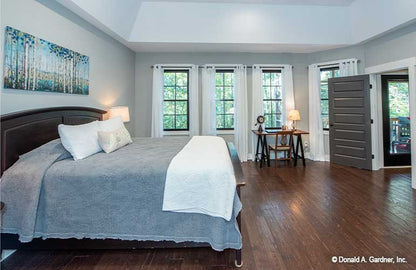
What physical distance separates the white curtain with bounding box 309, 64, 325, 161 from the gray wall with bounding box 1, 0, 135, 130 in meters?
4.34

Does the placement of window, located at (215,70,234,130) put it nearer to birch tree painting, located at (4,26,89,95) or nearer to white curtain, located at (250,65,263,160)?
white curtain, located at (250,65,263,160)

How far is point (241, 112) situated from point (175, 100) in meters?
1.66

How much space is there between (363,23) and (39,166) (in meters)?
5.64

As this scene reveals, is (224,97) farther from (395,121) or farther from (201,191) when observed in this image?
(201,191)

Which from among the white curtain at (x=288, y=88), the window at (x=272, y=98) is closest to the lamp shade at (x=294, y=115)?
the white curtain at (x=288, y=88)

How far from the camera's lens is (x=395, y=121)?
445 centimetres

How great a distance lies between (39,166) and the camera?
1.69 m

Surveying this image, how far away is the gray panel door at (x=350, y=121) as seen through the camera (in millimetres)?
4262

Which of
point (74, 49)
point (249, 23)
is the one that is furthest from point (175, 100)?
point (74, 49)

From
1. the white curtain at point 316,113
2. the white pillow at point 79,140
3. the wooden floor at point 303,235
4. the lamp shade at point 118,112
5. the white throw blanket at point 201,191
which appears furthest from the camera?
the white curtain at point 316,113

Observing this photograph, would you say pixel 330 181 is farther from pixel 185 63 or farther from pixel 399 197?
pixel 185 63

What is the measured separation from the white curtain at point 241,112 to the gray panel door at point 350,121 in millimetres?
1942

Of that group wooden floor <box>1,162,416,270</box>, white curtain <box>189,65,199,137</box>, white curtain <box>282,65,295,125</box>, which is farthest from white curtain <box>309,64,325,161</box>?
white curtain <box>189,65,199,137</box>

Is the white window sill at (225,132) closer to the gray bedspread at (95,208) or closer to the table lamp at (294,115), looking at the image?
the table lamp at (294,115)
